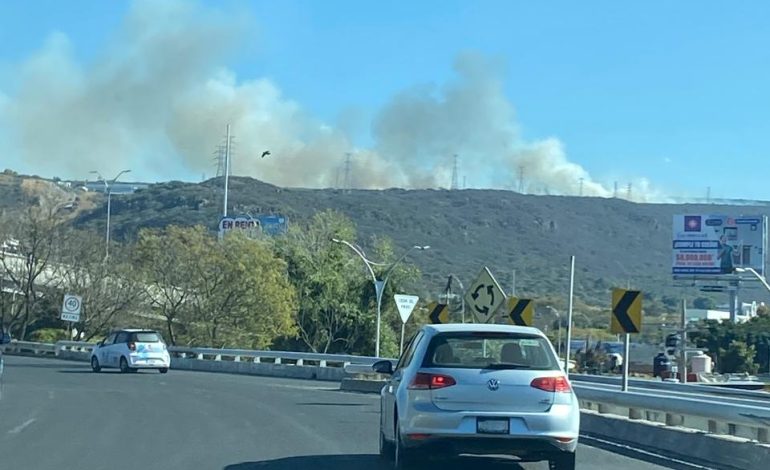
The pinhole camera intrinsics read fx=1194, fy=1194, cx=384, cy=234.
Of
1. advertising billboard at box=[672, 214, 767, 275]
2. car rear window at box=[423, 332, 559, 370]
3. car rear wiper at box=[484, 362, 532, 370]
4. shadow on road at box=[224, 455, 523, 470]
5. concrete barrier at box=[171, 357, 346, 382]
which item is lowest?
concrete barrier at box=[171, 357, 346, 382]

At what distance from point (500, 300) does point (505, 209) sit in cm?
17151

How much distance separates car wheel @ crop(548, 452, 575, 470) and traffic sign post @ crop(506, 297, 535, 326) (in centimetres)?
1487

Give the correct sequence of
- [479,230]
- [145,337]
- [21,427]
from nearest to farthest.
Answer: [21,427]
[145,337]
[479,230]

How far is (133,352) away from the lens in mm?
41688

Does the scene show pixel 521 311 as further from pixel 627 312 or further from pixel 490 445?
pixel 490 445

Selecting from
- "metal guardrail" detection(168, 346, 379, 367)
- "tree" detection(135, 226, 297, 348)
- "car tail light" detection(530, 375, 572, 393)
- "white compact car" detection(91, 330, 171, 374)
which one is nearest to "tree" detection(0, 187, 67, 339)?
"tree" detection(135, 226, 297, 348)

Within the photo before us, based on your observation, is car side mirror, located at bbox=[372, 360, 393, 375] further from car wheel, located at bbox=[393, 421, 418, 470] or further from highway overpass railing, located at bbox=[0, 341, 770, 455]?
highway overpass railing, located at bbox=[0, 341, 770, 455]

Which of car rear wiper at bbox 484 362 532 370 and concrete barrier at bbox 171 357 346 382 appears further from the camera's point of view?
concrete barrier at bbox 171 357 346 382

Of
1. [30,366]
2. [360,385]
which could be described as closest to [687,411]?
[360,385]

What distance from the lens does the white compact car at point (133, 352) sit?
41719mm

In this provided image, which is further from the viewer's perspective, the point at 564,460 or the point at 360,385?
the point at 360,385

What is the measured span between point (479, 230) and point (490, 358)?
566 feet

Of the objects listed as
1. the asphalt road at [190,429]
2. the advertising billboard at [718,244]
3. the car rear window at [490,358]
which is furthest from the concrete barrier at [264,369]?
the advertising billboard at [718,244]

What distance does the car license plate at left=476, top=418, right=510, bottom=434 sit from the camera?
494 inches
